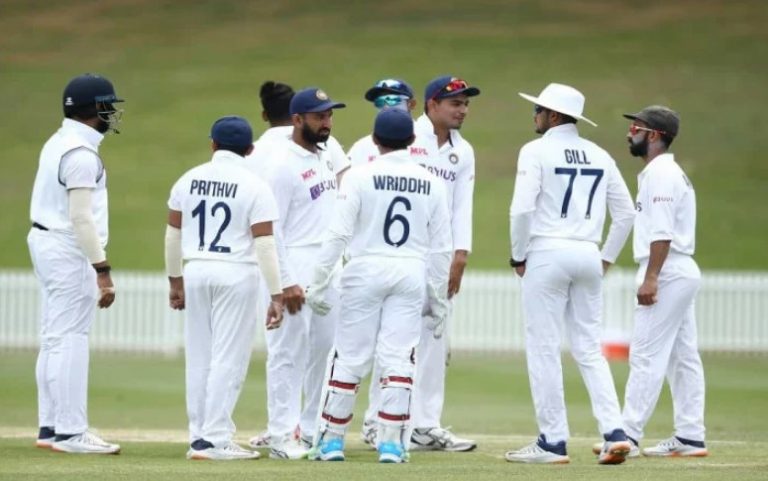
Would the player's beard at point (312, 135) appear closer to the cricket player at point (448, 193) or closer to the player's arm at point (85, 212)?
the cricket player at point (448, 193)

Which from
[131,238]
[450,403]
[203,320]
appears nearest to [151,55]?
[131,238]

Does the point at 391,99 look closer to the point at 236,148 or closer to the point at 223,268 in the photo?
the point at 236,148

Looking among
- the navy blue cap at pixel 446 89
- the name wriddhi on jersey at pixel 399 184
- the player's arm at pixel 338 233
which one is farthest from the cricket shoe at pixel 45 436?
the navy blue cap at pixel 446 89

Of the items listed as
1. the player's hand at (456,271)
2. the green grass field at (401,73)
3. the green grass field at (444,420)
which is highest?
the green grass field at (401,73)

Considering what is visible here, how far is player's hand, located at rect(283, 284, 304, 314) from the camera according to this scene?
452 inches

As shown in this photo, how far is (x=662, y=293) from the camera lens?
1202cm

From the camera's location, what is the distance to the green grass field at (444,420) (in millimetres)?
10273

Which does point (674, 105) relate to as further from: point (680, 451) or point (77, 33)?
point (680, 451)

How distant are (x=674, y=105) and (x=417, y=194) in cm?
3415

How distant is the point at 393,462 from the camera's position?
1098 centimetres

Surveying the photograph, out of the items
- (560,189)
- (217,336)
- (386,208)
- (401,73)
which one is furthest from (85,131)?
(401,73)

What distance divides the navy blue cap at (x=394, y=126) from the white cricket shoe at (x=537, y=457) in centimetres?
226

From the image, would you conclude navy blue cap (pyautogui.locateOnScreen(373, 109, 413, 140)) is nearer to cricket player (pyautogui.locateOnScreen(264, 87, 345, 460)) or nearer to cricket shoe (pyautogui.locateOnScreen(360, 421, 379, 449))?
cricket player (pyautogui.locateOnScreen(264, 87, 345, 460))

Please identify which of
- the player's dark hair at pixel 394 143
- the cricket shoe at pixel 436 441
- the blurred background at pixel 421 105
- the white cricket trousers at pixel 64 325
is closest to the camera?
the player's dark hair at pixel 394 143
